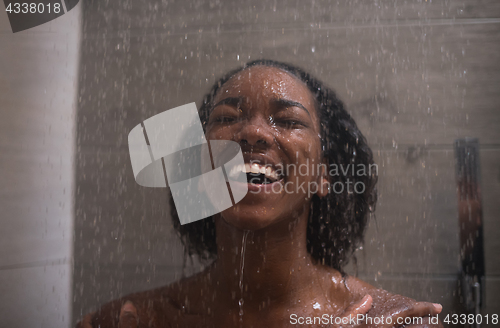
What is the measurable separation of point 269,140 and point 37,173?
36.3 inches

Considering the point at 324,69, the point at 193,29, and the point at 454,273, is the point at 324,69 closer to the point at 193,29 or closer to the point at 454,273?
the point at 193,29

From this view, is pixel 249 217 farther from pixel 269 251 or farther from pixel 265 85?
pixel 265 85

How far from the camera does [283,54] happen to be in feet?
4.12

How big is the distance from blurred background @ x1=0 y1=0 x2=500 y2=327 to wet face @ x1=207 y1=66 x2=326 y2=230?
402 mm

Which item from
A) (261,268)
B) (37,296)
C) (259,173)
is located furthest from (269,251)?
(37,296)

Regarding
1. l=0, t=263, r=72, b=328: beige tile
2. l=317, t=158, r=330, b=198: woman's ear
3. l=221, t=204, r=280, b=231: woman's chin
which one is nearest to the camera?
l=221, t=204, r=280, b=231: woman's chin

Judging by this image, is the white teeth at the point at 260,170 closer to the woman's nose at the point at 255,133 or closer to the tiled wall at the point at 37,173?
the woman's nose at the point at 255,133

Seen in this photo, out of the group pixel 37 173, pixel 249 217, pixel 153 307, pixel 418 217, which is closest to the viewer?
pixel 249 217

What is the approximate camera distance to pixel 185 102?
1239mm

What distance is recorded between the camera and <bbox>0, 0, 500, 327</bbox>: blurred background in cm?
114

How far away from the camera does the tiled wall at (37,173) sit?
1161 mm

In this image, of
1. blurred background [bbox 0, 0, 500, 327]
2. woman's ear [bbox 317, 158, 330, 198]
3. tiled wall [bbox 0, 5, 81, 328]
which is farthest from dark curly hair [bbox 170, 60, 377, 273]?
tiled wall [bbox 0, 5, 81, 328]

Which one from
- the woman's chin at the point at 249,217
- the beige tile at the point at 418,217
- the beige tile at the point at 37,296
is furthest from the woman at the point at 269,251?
the beige tile at the point at 37,296

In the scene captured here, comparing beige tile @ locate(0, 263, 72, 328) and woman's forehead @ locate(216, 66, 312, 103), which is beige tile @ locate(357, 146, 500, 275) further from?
beige tile @ locate(0, 263, 72, 328)
